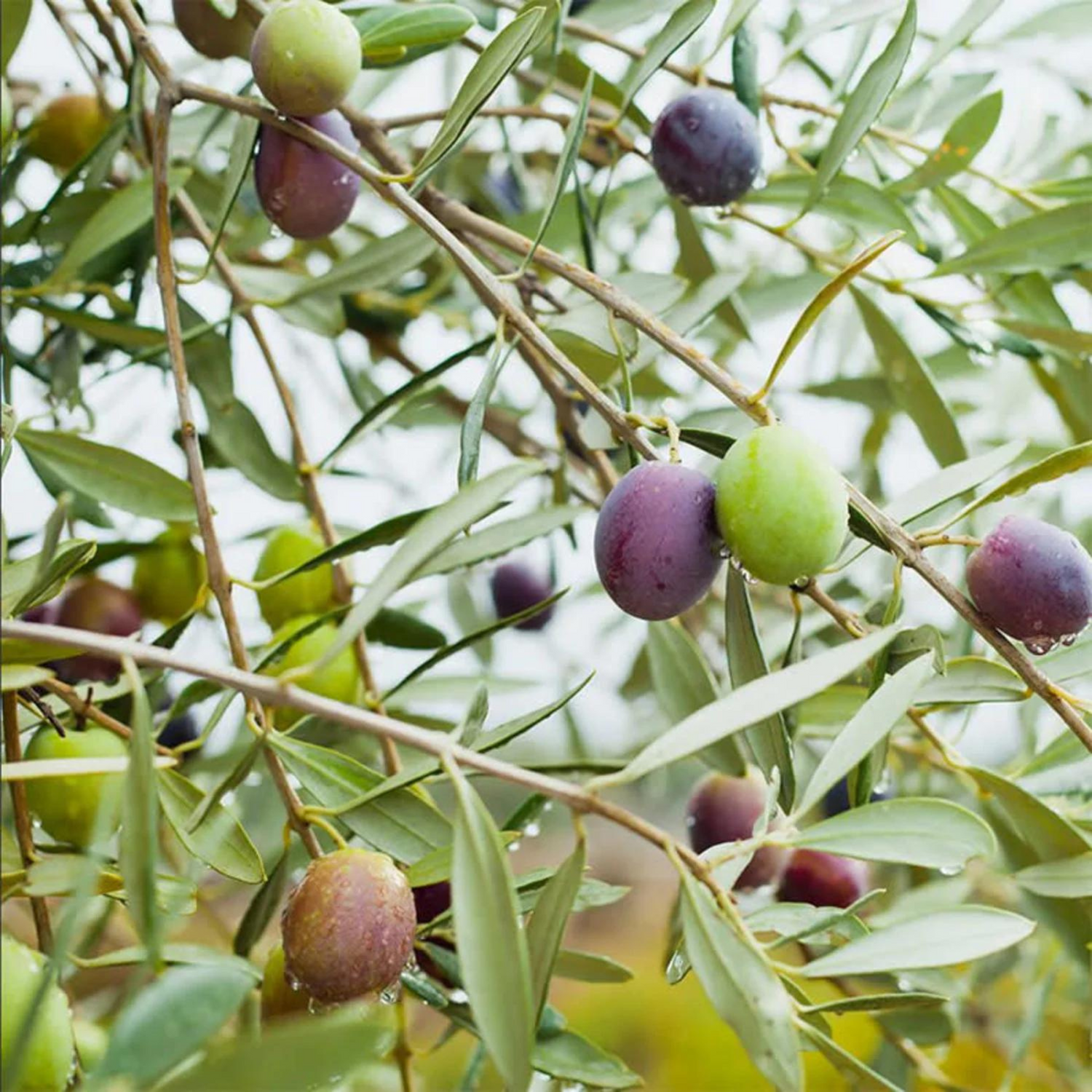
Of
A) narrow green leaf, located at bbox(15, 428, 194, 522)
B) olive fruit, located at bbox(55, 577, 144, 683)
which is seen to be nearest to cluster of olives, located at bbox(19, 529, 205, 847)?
olive fruit, located at bbox(55, 577, 144, 683)

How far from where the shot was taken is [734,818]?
0.94m

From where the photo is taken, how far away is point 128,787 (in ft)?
1.61

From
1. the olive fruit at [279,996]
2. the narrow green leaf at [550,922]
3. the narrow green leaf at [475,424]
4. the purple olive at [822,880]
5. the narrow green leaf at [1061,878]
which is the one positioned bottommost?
the purple olive at [822,880]

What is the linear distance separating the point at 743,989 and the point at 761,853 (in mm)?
463

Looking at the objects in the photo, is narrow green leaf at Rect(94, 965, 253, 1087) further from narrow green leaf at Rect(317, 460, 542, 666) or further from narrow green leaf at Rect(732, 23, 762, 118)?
narrow green leaf at Rect(732, 23, 762, 118)

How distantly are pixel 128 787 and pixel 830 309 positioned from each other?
114 cm

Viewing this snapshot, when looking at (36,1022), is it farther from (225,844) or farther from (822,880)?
(822,880)

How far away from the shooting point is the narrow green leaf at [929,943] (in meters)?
0.52

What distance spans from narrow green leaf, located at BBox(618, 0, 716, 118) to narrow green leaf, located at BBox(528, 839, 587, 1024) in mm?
447

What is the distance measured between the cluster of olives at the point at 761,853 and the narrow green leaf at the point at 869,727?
0.38m

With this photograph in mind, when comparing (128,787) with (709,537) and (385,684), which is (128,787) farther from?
(385,684)

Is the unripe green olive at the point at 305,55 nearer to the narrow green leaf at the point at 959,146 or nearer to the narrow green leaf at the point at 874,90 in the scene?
the narrow green leaf at the point at 874,90

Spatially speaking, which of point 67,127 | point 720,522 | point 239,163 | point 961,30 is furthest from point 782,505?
point 67,127

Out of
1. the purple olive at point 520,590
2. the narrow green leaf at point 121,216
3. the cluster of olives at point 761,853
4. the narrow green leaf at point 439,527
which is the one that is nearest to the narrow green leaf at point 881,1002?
the narrow green leaf at point 439,527
